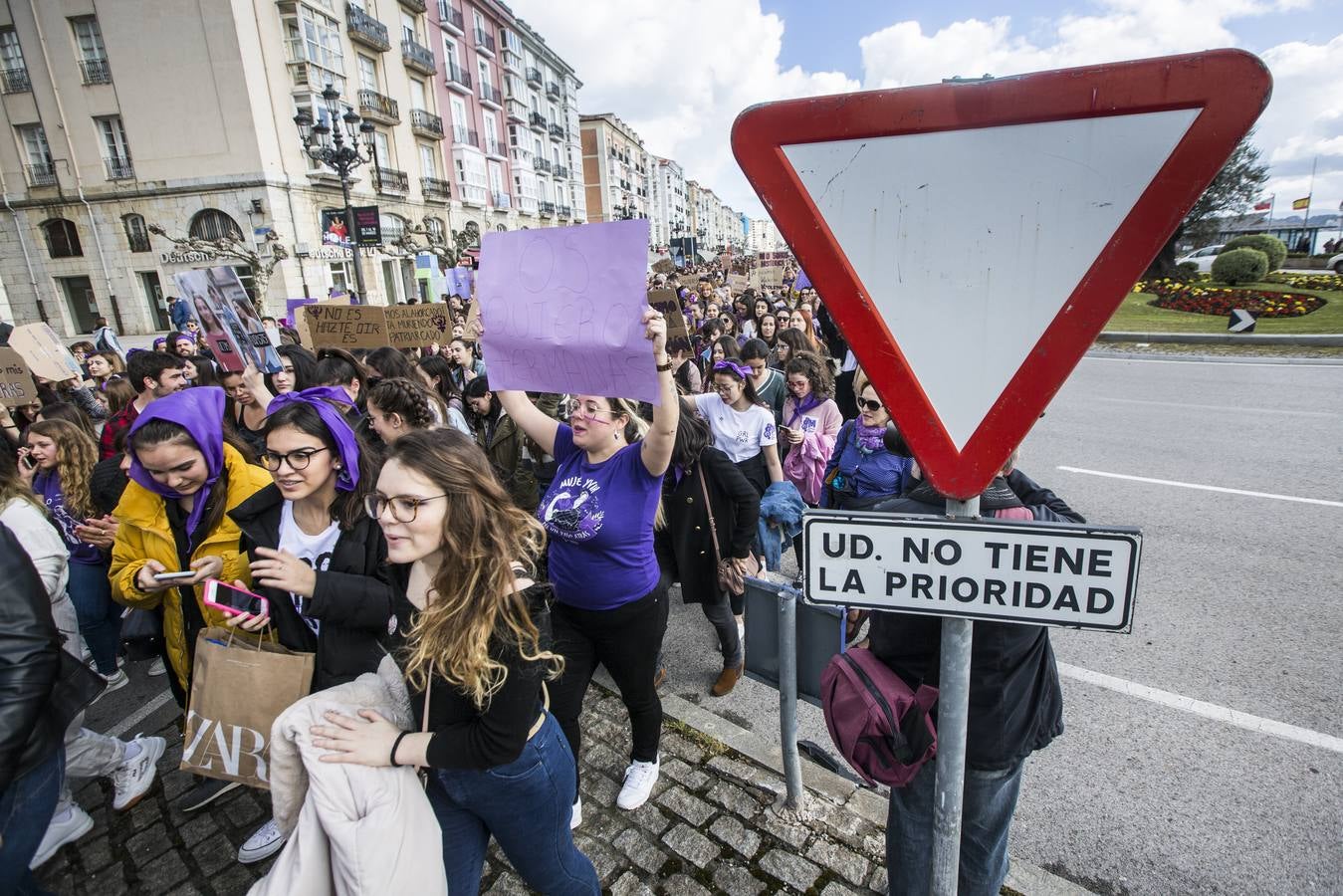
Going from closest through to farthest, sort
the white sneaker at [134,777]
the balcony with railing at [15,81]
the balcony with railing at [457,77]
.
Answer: the white sneaker at [134,777]
the balcony with railing at [15,81]
the balcony with railing at [457,77]

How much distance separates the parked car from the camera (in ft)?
88.8

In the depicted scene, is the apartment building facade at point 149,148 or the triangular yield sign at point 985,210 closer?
the triangular yield sign at point 985,210

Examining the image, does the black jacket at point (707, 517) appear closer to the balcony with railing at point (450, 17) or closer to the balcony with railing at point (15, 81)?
the balcony with railing at point (15, 81)

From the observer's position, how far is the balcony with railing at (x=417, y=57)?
32.8m

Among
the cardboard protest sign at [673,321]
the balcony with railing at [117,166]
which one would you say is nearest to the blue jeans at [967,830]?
the cardboard protest sign at [673,321]

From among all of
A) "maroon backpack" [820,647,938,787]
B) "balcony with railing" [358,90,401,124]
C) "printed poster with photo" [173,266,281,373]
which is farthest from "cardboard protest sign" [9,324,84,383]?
"balcony with railing" [358,90,401,124]

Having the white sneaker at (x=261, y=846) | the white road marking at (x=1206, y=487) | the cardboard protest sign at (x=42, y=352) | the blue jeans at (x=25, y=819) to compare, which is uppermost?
the cardboard protest sign at (x=42, y=352)

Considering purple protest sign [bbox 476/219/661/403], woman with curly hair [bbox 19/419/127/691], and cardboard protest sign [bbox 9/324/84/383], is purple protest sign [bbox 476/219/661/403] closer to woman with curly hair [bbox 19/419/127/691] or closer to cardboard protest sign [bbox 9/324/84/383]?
woman with curly hair [bbox 19/419/127/691]

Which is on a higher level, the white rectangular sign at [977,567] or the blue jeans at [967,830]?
the white rectangular sign at [977,567]

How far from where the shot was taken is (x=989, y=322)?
109 centimetres

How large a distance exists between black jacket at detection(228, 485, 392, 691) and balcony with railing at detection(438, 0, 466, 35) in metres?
43.4

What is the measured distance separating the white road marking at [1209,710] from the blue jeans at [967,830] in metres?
1.97

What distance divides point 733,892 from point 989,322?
2.24m

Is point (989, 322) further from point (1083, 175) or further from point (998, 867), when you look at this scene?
point (998, 867)
